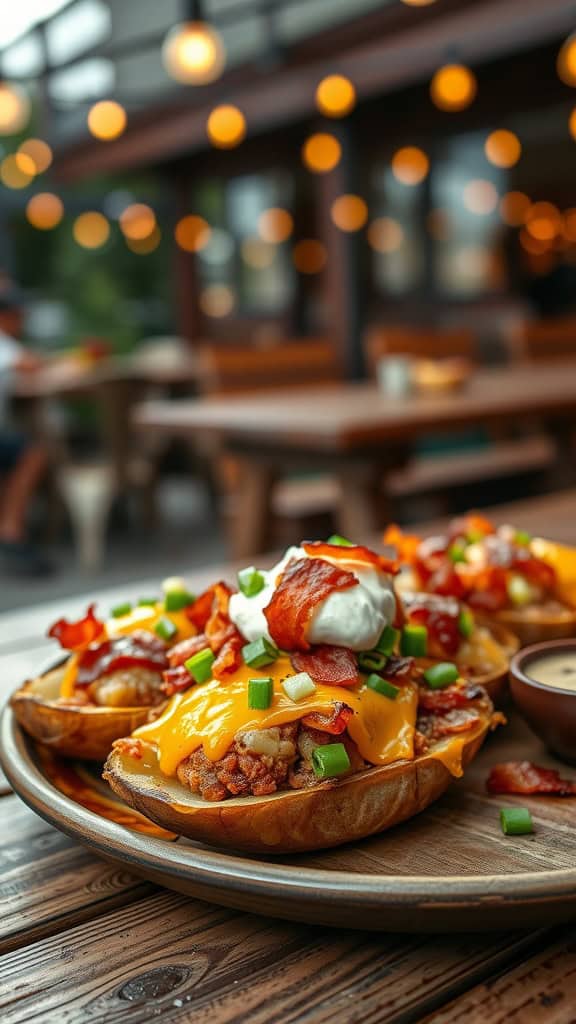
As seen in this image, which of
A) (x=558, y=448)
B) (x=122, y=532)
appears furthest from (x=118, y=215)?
(x=558, y=448)

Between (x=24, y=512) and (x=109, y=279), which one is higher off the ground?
(x=109, y=279)

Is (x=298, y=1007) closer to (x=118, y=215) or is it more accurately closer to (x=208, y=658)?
(x=208, y=658)

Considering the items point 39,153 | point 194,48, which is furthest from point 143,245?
point 194,48

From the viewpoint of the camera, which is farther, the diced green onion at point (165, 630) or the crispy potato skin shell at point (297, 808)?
the diced green onion at point (165, 630)

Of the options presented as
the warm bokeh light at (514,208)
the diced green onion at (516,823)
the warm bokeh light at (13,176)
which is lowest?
the diced green onion at (516,823)

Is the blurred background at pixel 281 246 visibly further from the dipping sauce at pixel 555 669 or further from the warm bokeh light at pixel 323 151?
the dipping sauce at pixel 555 669

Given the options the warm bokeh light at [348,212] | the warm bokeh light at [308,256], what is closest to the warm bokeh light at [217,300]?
the warm bokeh light at [308,256]

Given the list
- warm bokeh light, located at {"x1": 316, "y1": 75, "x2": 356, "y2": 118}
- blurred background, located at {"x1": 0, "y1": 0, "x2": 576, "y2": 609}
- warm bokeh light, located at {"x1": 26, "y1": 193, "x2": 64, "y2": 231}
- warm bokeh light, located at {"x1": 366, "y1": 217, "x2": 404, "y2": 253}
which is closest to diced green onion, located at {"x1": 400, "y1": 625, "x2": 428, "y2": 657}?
blurred background, located at {"x1": 0, "y1": 0, "x2": 576, "y2": 609}
